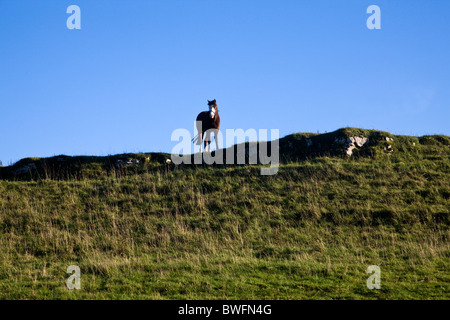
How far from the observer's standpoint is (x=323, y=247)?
14.3m

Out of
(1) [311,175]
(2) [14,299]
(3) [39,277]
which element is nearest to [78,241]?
(3) [39,277]

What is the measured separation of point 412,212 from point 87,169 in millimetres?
19741

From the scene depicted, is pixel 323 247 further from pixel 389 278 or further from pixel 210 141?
pixel 210 141

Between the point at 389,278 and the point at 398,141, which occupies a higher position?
the point at 398,141

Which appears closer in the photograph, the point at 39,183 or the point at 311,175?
the point at 311,175

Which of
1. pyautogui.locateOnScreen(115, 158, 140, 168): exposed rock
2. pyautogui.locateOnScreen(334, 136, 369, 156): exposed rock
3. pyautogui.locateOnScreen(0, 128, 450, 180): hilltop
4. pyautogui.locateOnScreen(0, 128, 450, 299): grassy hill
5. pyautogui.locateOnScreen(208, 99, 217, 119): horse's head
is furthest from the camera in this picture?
pyautogui.locateOnScreen(115, 158, 140, 168): exposed rock

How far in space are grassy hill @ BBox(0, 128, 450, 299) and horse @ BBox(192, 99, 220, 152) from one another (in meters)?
2.40

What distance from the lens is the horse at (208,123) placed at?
26577mm

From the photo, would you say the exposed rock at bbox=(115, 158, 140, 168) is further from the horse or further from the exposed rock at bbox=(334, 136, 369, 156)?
the exposed rock at bbox=(334, 136, 369, 156)

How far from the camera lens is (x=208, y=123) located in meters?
26.6

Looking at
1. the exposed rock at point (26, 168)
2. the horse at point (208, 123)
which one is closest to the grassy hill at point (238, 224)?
the exposed rock at point (26, 168)

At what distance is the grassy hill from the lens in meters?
10.6

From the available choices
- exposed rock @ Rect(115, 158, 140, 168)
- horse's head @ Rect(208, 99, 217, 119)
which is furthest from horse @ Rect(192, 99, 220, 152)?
exposed rock @ Rect(115, 158, 140, 168)
